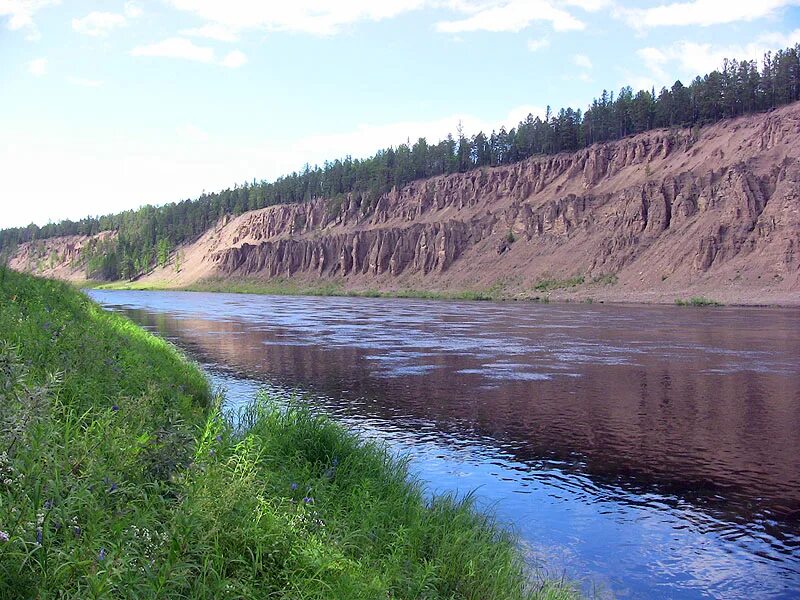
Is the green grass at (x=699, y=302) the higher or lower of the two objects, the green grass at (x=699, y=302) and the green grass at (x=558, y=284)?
the lower

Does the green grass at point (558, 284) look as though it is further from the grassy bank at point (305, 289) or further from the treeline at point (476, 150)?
the treeline at point (476, 150)

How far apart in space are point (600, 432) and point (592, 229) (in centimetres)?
7877

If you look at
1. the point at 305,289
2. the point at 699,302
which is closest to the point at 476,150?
the point at 305,289

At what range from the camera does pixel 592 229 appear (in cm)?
8856

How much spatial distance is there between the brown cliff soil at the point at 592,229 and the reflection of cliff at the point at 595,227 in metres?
0.20

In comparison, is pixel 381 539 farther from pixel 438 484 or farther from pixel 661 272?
pixel 661 272

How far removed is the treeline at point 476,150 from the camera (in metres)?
96.8

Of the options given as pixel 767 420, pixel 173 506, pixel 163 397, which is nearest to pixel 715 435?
pixel 767 420

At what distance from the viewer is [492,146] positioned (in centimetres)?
12975

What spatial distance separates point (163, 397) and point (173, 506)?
5.42m

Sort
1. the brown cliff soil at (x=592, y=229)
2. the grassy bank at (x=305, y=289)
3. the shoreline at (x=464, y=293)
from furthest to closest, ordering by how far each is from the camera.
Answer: the grassy bank at (x=305, y=289) → the brown cliff soil at (x=592, y=229) → the shoreline at (x=464, y=293)

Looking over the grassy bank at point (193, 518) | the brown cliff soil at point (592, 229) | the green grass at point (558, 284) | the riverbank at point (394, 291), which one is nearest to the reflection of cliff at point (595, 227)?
the brown cliff soil at point (592, 229)

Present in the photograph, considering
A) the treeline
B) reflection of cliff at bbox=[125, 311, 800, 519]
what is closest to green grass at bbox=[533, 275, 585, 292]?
the treeline

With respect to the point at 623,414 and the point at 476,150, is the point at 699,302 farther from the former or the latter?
the point at 476,150
